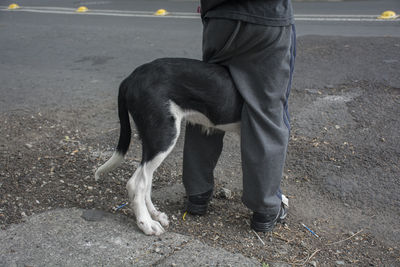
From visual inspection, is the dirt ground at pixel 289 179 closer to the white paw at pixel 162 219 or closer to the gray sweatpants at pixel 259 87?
the white paw at pixel 162 219

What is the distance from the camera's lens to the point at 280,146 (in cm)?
279

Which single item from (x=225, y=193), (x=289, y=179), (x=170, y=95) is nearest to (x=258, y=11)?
(x=170, y=95)

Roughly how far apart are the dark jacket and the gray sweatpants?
0.12ft

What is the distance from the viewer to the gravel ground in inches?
116

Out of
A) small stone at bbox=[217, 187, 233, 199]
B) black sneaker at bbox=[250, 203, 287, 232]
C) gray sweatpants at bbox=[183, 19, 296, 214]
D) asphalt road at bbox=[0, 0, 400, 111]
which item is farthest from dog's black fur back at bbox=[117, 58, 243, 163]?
asphalt road at bbox=[0, 0, 400, 111]

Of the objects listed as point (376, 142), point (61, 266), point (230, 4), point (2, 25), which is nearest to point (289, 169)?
point (376, 142)

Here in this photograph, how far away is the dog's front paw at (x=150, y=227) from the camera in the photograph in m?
2.88

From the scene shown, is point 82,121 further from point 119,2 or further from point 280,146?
point 119,2

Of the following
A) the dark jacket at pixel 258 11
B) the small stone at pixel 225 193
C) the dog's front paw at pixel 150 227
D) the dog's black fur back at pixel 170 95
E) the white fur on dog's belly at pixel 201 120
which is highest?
the dark jacket at pixel 258 11

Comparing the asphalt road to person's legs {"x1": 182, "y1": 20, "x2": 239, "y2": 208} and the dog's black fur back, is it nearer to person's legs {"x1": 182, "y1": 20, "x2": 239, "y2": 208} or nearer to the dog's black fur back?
person's legs {"x1": 182, "y1": 20, "x2": 239, "y2": 208}

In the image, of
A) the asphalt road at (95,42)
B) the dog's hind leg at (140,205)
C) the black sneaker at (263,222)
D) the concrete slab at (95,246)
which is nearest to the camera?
the concrete slab at (95,246)

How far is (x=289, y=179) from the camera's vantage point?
3709 millimetres

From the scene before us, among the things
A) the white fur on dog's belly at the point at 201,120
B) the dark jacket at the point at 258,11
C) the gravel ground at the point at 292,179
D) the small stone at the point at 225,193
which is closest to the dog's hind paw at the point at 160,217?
the gravel ground at the point at 292,179

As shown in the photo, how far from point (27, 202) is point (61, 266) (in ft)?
2.70
